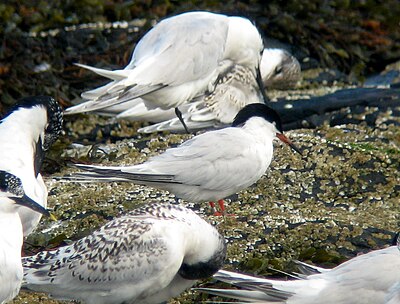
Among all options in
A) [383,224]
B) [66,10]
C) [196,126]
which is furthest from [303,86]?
[383,224]

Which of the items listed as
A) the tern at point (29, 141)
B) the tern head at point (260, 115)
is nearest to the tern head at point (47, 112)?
the tern at point (29, 141)

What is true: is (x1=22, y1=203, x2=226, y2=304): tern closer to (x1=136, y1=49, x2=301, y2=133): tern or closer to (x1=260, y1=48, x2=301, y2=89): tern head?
(x1=136, y1=49, x2=301, y2=133): tern

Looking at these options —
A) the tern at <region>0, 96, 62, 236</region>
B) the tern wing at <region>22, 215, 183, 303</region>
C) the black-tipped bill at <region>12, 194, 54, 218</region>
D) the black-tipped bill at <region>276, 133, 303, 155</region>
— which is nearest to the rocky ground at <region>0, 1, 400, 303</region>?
the black-tipped bill at <region>276, 133, 303, 155</region>

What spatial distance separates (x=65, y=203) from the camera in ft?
22.6

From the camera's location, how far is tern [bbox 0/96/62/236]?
6078mm

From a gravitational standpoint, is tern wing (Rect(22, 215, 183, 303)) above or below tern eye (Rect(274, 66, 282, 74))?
above

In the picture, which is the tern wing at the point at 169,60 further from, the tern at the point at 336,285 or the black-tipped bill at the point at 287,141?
the tern at the point at 336,285

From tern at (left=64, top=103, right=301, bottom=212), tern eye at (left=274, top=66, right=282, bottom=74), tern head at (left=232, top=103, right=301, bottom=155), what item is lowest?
tern eye at (left=274, top=66, right=282, bottom=74)

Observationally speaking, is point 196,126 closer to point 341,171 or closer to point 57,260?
point 341,171

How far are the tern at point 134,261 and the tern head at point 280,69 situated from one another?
14.0ft

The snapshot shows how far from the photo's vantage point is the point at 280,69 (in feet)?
31.0

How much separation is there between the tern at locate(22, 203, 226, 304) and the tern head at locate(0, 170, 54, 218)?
0.28 meters

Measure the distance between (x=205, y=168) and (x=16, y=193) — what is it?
125 centimetres

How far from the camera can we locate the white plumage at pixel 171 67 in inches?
291
